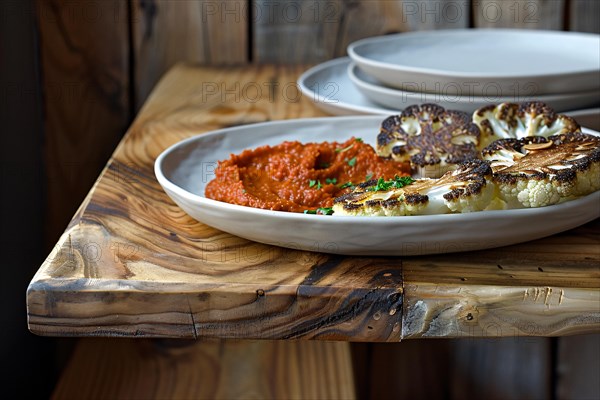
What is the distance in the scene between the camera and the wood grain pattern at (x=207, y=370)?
1.31 m

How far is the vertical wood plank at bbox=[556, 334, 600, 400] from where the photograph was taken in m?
1.39

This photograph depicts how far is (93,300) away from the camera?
0.65m

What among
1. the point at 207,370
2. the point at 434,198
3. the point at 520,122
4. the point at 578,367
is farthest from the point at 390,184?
the point at 578,367

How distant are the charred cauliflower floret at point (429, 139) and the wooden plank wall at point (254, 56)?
2.48ft

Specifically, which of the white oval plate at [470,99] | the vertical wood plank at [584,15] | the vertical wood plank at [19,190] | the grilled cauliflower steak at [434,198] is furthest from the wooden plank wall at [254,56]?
the grilled cauliflower steak at [434,198]

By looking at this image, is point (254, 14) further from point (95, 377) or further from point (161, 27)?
point (95, 377)

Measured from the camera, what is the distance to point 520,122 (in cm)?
88

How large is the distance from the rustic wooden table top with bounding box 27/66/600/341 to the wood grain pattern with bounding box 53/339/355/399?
620 mm

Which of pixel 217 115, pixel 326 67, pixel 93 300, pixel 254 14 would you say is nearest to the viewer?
pixel 93 300

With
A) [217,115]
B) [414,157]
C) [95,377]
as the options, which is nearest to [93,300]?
[414,157]

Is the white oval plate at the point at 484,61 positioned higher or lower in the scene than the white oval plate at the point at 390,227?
higher

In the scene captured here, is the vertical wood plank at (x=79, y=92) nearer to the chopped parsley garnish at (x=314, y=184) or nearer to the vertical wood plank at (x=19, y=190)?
the vertical wood plank at (x=19, y=190)

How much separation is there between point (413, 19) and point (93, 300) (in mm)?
1146

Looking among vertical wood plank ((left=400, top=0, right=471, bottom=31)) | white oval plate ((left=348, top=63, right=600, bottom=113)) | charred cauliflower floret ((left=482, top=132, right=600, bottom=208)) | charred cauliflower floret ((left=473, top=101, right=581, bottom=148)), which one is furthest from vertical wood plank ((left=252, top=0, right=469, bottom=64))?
charred cauliflower floret ((left=482, top=132, right=600, bottom=208))
